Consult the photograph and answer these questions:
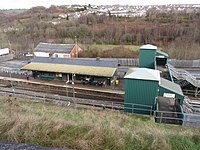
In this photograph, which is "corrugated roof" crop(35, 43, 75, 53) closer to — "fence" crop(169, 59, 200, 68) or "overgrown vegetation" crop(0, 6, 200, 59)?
"overgrown vegetation" crop(0, 6, 200, 59)

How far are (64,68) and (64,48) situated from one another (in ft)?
43.0

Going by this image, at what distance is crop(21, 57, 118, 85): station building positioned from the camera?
86.6 ft

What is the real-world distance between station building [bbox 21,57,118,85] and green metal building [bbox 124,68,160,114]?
26.8ft

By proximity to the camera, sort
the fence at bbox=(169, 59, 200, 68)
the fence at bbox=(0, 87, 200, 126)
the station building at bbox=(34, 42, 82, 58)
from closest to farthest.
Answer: the fence at bbox=(0, 87, 200, 126) < the fence at bbox=(169, 59, 200, 68) < the station building at bbox=(34, 42, 82, 58)

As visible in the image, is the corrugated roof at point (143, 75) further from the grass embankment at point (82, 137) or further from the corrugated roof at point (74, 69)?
the grass embankment at point (82, 137)

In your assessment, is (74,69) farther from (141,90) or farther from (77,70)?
(141,90)

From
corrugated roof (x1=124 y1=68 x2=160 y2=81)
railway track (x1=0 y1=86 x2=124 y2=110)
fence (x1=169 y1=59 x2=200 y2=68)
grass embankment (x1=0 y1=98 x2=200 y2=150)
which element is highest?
grass embankment (x1=0 y1=98 x2=200 y2=150)

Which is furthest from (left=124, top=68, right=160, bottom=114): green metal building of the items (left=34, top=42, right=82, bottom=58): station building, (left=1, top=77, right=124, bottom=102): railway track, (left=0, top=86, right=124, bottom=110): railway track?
(left=34, top=42, right=82, bottom=58): station building

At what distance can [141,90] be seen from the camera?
1697 centimetres

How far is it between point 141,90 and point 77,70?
12823 millimetres

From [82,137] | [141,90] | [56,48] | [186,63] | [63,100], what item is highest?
[82,137]

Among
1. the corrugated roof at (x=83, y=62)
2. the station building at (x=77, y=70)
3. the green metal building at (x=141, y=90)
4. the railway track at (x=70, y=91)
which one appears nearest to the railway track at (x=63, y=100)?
the railway track at (x=70, y=91)

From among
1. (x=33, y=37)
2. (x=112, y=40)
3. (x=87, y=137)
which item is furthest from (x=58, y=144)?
(x=33, y=37)

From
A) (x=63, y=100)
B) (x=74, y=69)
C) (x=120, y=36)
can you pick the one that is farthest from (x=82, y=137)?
(x=120, y=36)
